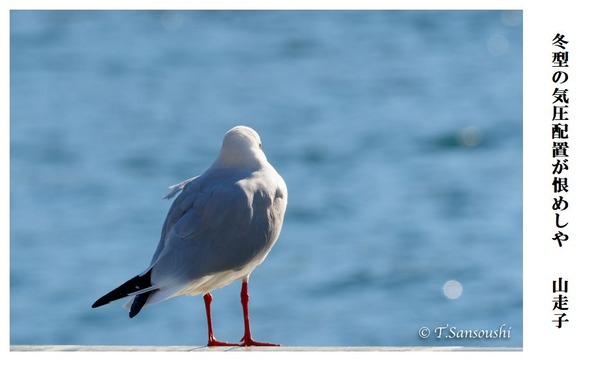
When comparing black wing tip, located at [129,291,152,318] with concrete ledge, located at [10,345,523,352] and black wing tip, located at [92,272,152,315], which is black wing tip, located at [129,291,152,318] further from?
concrete ledge, located at [10,345,523,352]

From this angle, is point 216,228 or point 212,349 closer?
point 212,349

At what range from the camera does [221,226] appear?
15.2 ft

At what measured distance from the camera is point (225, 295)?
11.8m

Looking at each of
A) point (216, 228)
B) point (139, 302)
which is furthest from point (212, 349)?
point (216, 228)

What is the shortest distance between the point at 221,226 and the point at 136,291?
0.46 m

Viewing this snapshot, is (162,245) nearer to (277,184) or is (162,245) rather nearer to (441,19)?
(277,184)

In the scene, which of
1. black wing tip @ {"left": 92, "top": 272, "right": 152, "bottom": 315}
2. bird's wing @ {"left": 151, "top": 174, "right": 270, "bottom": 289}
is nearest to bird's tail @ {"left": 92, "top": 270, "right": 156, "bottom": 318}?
black wing tip @ {"left": 92, "top": 272, "right": 152, "bottom": 315}

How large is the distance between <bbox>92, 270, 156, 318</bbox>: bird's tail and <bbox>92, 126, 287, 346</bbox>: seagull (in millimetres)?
10

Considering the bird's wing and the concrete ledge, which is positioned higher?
the bird's wing

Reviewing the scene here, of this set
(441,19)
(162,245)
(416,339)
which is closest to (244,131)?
(162,245)

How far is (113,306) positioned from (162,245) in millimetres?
7965

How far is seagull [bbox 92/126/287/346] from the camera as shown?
4.57 metres

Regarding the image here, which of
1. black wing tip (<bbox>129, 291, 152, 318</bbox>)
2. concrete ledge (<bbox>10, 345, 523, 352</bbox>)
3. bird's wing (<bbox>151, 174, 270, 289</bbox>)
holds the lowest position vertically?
concrete ledge (<bbox>10, 345, 523, 352</bbox>)

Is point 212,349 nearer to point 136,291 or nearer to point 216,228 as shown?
point 136,291
